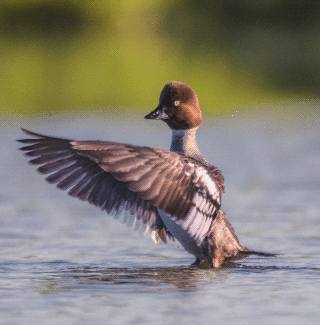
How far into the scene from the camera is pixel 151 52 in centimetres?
2034

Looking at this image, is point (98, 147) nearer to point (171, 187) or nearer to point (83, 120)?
point (171, 187)

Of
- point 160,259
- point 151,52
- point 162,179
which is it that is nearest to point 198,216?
point 162,179

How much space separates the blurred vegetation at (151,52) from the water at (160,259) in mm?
5195

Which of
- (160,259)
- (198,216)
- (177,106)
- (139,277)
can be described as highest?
(177,106)

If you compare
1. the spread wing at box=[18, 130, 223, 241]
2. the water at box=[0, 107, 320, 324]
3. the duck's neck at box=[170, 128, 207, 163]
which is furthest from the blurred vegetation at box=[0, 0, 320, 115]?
Answer: the spread wing at box=[18, 130, 223, 241]

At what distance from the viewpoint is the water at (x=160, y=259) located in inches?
202

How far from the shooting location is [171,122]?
6820 millimetres

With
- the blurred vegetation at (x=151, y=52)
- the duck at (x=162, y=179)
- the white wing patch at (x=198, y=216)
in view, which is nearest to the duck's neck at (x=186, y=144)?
the duck at (x=162, y=179)

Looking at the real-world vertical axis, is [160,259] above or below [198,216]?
below

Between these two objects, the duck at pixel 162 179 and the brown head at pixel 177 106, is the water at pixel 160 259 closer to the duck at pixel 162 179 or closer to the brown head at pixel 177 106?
the duck at pixel 162 179

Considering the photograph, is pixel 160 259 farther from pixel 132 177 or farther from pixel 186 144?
pixel 132 177

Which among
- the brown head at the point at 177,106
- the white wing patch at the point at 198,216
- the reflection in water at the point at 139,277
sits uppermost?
the brown head at the point at 177,106

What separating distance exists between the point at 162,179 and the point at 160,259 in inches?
61.2

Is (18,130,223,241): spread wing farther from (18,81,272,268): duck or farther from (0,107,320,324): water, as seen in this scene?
(0,107,320,324): water
